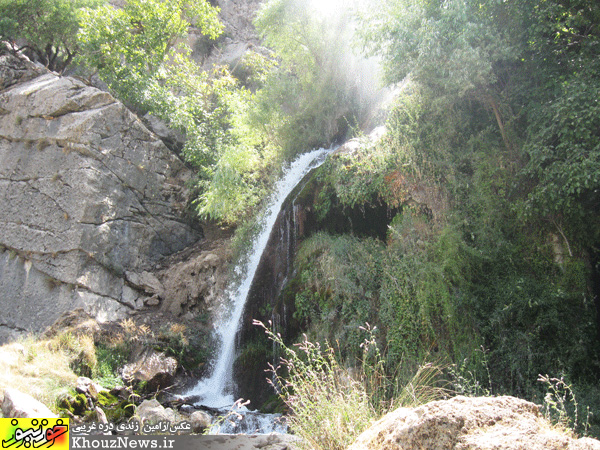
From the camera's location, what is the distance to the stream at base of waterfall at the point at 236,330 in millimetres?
6542

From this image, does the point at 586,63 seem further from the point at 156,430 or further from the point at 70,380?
the point at 70,380

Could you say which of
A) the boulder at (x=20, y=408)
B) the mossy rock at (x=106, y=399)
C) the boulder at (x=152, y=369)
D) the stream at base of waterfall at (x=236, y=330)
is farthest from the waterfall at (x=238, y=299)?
the boulder at (x=20, y=408)

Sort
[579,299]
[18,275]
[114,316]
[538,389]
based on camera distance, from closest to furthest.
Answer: [538,389] < [579,299] < [114,316] < [18,275]

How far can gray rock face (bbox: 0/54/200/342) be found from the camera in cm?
1171

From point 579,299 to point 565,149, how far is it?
2173 millimetres

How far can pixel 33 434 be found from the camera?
4.23 metres

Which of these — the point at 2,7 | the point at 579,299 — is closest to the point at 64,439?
the point at 579,299

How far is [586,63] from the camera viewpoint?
6.28 m

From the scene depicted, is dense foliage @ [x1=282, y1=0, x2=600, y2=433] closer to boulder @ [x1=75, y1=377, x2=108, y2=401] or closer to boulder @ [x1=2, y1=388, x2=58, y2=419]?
boulder @ [x1=75, y1=377, x2=108, y2=401]

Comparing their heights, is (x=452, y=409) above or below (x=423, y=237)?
below

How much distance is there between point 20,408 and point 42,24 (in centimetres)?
1695

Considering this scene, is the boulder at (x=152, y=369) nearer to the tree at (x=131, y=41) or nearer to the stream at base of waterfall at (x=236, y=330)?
the stream at base of waterfall at (x=236, y=330)

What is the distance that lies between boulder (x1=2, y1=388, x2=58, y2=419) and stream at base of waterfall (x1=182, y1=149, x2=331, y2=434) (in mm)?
2400

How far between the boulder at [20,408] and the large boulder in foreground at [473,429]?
4.07 meters
